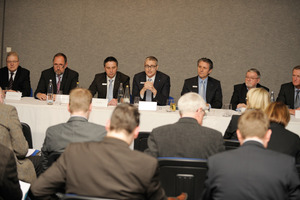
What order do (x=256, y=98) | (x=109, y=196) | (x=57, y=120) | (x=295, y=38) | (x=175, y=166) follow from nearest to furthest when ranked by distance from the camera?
(x=109, y=196) → (x=175, y=166) → (x=256, y=98) → (x=57, y=120) → (x=295, y=38)

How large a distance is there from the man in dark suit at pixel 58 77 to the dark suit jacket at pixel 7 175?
3601 mm

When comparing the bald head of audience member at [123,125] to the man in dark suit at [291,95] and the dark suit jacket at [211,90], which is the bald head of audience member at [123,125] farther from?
the man in dark suit at [291,95]

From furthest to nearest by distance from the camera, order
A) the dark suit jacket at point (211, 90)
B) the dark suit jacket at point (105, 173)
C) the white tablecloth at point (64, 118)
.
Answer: the dark suit jacket at point (211, 90) < the white tablecloth at point (64, 118) < the dark suit jacket at point (105, 173)

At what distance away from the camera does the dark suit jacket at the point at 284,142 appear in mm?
2580

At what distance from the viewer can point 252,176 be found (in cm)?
173

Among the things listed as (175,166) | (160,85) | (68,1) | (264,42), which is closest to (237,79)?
(264,42)

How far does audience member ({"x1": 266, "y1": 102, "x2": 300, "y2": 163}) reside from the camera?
2.58 metres

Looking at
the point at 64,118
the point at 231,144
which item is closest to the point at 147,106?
the point at 64,118

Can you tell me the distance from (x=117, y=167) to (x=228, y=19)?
5.87 metres

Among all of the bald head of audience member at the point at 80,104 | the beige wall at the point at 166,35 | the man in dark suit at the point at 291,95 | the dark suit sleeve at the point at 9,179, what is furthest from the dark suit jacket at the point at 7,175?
the beige wall at the point at 166,35

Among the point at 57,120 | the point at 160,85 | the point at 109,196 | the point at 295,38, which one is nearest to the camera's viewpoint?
the point at 109,196

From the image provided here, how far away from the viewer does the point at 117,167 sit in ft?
5.47

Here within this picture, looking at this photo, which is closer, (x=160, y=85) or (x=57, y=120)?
(x=57, y=120)

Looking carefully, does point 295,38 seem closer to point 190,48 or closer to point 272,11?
point 272,11
